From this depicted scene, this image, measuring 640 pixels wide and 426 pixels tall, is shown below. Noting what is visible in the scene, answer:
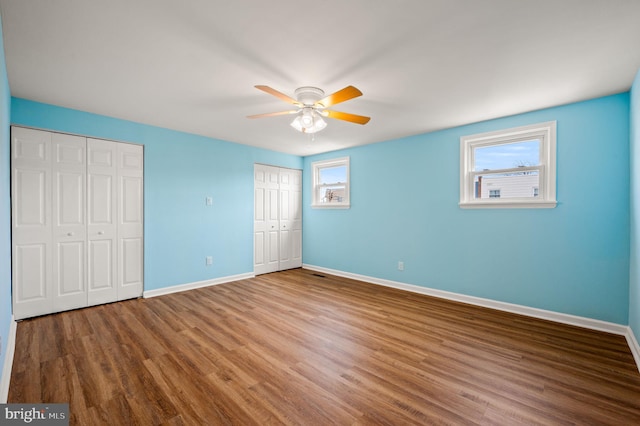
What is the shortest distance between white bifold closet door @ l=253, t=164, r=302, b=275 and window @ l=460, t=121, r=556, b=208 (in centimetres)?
340

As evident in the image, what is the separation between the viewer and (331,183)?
5844 millimetres

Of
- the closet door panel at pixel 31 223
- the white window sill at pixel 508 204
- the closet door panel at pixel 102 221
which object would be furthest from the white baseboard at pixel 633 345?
the closet door panel at pixel 31 223

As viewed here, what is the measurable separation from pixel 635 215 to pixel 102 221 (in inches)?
234

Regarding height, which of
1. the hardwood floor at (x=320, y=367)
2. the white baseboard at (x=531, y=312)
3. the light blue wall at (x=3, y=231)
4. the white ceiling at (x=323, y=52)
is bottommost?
the hardwood floor at (x=320, y=367)

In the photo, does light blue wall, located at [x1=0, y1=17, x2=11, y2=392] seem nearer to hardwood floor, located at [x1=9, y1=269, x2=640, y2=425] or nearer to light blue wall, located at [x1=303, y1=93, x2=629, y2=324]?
hardwood floor, located at [x1=9, y1=269, x2=640, y2=425]

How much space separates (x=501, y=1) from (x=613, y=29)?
923 millimetres

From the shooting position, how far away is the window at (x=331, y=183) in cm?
553

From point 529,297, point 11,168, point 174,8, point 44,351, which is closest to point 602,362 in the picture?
point 529,297

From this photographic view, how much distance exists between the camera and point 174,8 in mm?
1748

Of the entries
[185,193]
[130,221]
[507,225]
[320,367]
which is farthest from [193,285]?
[507,225]

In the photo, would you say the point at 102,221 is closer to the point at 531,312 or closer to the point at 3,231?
the point at 3,231

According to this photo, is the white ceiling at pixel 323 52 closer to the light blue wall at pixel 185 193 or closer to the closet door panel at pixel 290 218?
the light blue wall at pixel 185 193

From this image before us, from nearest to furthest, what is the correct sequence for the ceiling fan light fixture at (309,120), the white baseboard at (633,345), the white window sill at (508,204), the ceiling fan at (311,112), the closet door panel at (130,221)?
the white baseboard at (633,345)
the ceiling fan at (311,112)
the ceiling fan light fixture at (309,120)
the white window sill at (508,204)
the closet door panel at (130,221)

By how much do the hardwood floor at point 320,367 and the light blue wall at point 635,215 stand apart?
1.15 ft
